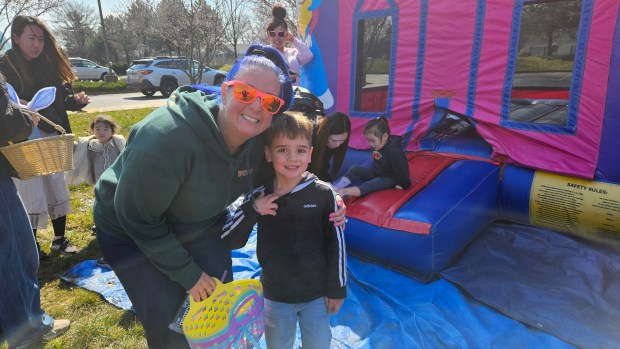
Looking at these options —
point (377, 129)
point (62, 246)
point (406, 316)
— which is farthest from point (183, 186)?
point (62, 246)

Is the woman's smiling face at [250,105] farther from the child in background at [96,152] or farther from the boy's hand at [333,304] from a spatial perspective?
the child in background at [96,152]

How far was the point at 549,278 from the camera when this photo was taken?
299 cm

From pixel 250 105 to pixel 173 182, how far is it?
380mm

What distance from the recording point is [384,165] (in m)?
3.62

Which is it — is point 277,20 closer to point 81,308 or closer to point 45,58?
point 45,58

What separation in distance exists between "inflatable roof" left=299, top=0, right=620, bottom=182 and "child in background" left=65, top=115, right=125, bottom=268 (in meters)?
2.58

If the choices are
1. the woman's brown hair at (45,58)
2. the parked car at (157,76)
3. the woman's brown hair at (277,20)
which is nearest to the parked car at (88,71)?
the parked car at (157,76)

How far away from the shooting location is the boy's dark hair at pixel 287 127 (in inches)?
67.9

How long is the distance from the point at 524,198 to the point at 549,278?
0.88 metres

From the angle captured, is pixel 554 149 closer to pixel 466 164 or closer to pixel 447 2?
pixel 466 164

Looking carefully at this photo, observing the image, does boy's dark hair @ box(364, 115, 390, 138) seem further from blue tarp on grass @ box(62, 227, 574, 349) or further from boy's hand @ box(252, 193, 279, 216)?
boy's hand @ box(252, 193, 279, 216)

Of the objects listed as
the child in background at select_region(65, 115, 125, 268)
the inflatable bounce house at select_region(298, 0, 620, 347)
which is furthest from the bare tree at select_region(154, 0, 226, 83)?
the child in background at select_region(65, 115, 125, 268)

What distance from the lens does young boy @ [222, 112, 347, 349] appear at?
1.75m

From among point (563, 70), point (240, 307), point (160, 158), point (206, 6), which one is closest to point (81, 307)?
point (240, 307)
